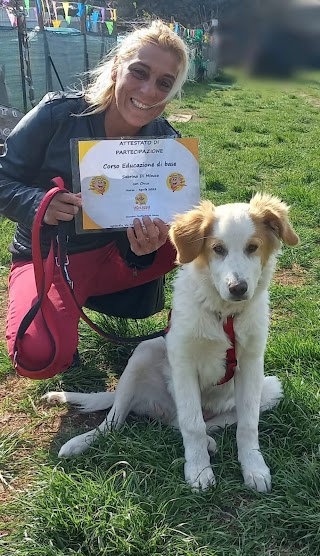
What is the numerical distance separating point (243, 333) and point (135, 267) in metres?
0.80

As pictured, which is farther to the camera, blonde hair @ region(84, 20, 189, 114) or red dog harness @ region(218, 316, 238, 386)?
blonde hair @ region(84, 20, 189, 114)

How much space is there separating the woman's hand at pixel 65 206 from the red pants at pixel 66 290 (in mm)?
388

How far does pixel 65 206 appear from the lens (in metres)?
2.42

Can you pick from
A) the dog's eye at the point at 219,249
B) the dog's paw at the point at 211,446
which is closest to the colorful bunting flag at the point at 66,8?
the dog's eye at the point at 219,249

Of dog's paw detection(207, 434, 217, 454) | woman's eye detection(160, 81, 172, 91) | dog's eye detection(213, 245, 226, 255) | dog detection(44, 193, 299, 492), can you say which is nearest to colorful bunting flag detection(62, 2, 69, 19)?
woman's eye detection(160, 81, 172, 91)

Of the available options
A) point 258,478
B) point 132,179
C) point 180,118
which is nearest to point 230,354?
point 258,478

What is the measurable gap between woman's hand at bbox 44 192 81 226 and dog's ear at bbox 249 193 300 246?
742mm

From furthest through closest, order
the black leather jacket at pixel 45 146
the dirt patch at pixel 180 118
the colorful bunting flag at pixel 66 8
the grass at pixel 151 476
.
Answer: the colorful bunting flag at pixel 66 8
the dirt patch at pixel 180 118
the black leather jacket at pixel 45 146
the grass at pixel 151 476

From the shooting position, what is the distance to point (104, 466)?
2256 millimetres

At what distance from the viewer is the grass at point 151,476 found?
1863 mm

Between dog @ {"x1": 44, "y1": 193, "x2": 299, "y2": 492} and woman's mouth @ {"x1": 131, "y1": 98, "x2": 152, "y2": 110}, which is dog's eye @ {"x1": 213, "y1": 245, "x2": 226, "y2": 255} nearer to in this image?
dog @ {"x1": 44, "y1": 193, "x2": 299, "y2": 492}

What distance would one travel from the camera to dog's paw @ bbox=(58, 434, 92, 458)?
2305 millimetres

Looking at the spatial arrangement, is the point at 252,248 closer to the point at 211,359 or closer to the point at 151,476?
the point at 211,359

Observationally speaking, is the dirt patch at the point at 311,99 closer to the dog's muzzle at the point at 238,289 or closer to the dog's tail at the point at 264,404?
the dog's tail at the point at 264,404
